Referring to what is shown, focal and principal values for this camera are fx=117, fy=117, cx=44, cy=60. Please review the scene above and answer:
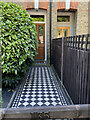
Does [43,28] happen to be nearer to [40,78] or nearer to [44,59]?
[44,59]

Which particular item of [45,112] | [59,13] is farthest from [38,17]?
[45,112]

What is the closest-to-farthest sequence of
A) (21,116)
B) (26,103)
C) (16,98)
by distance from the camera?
(21,116) → (26,103) → (16,98)

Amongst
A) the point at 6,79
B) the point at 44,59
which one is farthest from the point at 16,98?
the point at 44,59

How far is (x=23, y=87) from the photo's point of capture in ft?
13.5

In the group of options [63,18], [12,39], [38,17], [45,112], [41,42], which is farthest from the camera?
[63,18]

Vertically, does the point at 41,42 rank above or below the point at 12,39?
above

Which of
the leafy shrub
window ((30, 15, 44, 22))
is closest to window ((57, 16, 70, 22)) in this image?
window ((30, 15, 44, 22))

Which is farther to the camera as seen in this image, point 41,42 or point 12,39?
point 41,42

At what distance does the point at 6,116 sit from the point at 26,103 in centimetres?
213

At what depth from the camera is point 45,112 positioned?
108 cm

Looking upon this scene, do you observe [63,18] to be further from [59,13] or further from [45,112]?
[45,112]

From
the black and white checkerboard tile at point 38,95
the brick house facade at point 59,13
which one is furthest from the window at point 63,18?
the black and white checkerboard tile at point 38,95

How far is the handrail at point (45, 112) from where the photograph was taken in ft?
3.47

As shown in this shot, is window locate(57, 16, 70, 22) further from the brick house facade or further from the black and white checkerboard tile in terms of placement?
the black and white checkerboard tile
